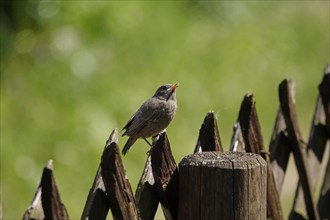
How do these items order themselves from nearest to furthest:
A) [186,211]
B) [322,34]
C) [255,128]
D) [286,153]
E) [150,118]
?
[186,211] < [255,128] < [286,153] < [150,118] < [322,34]

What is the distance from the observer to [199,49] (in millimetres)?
8250

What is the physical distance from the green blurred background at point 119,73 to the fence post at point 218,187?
11.2 feet

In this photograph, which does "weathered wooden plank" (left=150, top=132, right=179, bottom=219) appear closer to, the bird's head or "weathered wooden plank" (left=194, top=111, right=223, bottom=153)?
"weathered wooden plank" (left=194, top=111, right=223, bottom=153)

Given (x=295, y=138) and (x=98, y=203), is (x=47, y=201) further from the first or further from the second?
(x=295, y=138)

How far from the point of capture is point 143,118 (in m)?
4.56

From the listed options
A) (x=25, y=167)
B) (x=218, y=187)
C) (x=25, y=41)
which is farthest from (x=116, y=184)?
(x=25, y=41)

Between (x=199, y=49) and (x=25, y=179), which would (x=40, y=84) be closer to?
(x=25, y=179)

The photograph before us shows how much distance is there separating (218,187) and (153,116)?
6.97ft

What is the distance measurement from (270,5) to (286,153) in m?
5.95

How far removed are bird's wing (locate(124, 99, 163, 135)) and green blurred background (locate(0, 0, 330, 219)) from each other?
5.32 feet

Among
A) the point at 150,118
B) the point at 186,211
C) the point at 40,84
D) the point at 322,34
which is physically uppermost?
the point at 322,34

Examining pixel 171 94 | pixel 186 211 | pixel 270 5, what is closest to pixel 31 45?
pixel 171 94

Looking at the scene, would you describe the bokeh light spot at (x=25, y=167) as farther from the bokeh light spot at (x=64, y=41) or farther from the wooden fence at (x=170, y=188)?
the wooden fence at (x=170, y=188)

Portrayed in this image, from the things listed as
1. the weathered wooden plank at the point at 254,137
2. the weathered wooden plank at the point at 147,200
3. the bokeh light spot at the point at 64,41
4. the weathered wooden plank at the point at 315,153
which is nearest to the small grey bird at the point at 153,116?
the weathered wooden plank at the point at 315,153
